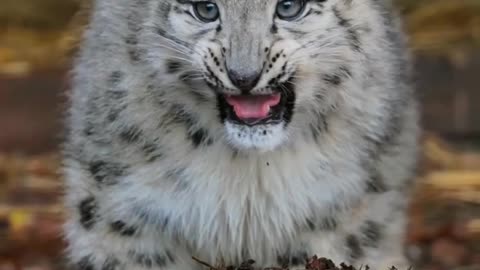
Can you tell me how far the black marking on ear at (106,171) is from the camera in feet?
18.0

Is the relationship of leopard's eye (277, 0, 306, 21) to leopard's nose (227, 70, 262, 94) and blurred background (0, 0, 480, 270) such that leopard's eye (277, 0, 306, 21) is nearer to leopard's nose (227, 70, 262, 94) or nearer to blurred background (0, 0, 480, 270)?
leopard's nose (227, 70, 262, 94)

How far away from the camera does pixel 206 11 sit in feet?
16.3

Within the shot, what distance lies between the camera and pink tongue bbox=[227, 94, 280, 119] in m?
4.88

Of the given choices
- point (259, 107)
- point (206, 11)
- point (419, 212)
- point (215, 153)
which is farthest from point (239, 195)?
point (419, 212)

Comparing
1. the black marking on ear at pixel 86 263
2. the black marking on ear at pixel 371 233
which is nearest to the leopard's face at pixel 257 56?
the black marking on ear at pixel 371 233

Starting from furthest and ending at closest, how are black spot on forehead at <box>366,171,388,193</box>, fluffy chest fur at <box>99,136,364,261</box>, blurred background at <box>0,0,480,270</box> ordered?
1. blurred background at <box>0,0,480,270</box>
2. black spot on forehead at <box>366,171,388,193</box>
3. fluffy chest fur at <box>99,136,364,261</box>

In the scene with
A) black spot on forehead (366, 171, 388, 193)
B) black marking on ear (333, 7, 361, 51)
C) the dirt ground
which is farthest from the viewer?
the dirt ground

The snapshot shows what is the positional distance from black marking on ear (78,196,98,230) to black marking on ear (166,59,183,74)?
2.19ft

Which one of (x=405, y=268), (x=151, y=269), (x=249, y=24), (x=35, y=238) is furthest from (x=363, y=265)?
(x=35, y=238)

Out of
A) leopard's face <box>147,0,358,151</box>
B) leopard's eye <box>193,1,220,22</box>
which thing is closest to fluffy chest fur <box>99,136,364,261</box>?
leopard's face <box>147,0,358,151</box>

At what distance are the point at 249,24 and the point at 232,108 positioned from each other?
1.02 feet

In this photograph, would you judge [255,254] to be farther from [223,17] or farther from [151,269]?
[223,17]

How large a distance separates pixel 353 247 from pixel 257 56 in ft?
3.84

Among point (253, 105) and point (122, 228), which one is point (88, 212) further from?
point (253, 105)
